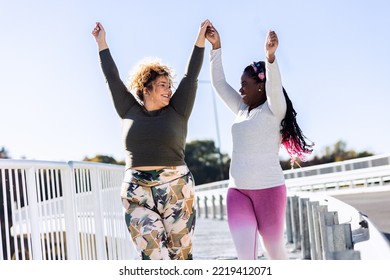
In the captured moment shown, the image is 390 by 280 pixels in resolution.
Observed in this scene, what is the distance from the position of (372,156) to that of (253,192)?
1261cm

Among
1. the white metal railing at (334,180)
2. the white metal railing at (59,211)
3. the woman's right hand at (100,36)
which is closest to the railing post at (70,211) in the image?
the white metal railing at (59,211)

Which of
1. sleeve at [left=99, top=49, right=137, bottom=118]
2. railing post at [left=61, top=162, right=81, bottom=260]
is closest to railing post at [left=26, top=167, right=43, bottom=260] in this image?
railing post at [left=61, top=162, right=81, bottom=260]

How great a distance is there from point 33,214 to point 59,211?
441 mm

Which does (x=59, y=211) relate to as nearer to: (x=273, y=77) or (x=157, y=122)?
(x=157, y=122)

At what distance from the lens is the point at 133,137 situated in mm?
4105

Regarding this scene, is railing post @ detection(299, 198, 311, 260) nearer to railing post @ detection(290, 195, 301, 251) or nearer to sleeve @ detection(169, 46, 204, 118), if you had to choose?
railing post @ detection(290, 195, 301, 251)

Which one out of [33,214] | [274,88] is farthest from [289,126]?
[33,214]

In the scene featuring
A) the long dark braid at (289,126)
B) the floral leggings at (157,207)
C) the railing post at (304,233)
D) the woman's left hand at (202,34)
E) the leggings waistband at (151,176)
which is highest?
the woman's left hand at (202,34)

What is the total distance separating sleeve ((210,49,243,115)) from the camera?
4.50m

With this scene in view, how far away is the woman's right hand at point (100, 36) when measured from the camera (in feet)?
14.5

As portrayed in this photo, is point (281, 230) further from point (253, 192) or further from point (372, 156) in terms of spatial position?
point (372, 156)

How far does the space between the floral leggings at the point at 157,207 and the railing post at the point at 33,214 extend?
905 millimetres

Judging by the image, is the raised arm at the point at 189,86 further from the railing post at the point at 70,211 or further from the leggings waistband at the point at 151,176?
the railing post at the point at 70,211

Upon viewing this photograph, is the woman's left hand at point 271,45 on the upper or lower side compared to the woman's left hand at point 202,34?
lower
